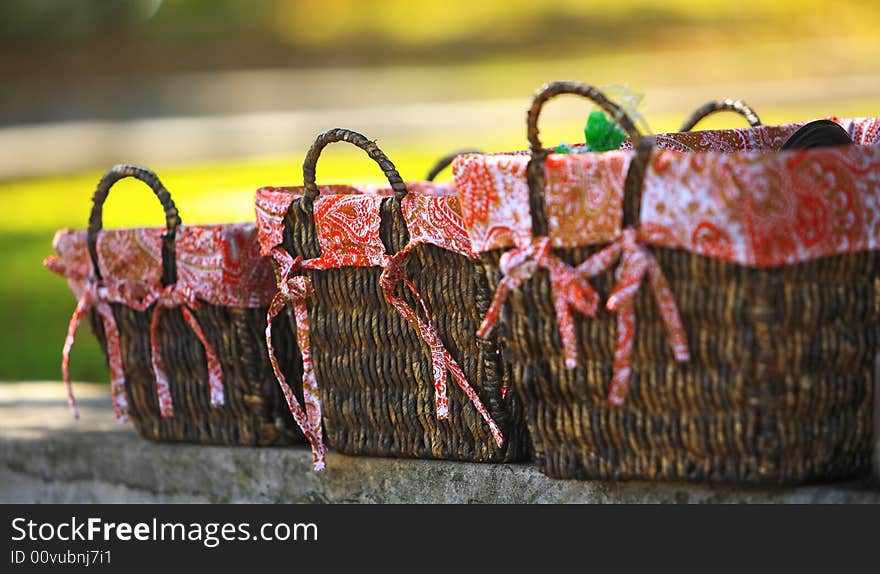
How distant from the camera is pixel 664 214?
1.84m

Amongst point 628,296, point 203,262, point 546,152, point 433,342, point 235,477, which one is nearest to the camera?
point 628,296

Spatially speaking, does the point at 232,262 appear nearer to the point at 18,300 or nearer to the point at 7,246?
the point at 18,300

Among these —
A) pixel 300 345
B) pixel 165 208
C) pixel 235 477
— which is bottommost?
pixel 235 477

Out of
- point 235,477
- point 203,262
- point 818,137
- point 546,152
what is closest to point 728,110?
point 818,137

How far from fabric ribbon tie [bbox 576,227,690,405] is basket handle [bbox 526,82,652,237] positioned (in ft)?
0.14

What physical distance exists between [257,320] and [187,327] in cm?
15

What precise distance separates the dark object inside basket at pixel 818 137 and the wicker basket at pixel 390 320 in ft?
1.74

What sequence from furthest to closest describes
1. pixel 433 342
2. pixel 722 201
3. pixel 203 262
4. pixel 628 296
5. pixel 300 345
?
pixel 203 262, pixel 300 345, pixel 433 342, pixel 628 296, pixel 722 201

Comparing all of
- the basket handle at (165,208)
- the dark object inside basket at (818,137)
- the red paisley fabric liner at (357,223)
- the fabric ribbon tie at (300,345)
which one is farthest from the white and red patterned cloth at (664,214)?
the basket handle at (165,208)

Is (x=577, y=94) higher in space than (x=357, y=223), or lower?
higher

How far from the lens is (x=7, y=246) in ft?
19.6

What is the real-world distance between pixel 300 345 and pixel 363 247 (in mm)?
245

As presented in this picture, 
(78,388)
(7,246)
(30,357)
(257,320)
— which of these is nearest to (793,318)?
(257,320)

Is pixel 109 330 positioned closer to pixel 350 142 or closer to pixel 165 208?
pixel 165 208
